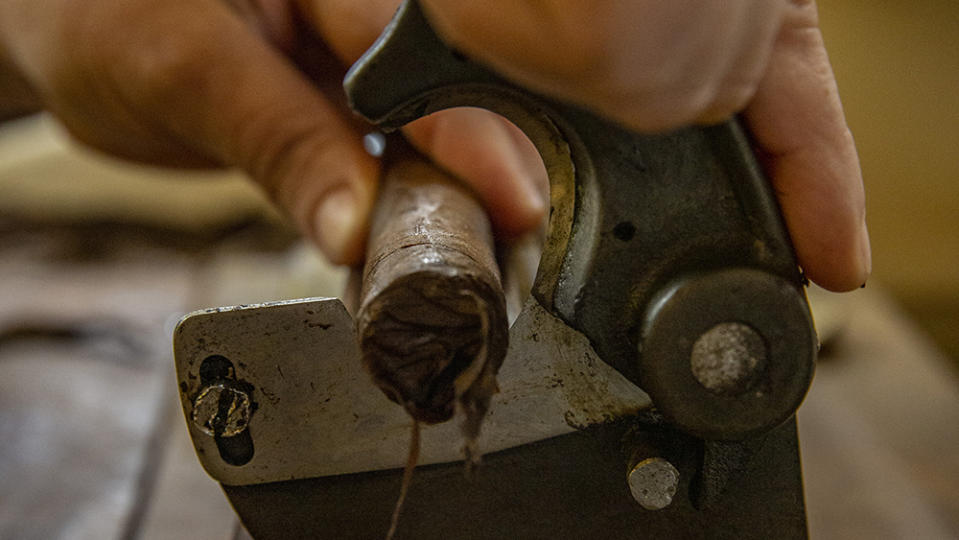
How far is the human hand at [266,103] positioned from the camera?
85 cm

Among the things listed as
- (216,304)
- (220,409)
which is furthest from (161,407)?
(220,409)

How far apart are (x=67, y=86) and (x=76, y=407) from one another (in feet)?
1.34

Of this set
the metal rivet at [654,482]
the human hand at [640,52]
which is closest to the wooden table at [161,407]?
the metal rivet at [654,482]

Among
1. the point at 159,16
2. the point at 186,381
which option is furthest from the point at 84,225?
the point at 186,381

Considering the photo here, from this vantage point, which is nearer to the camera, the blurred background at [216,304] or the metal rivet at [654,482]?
the metal rivet at [654,482]

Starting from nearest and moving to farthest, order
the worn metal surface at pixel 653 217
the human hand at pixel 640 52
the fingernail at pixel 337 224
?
1. the human hand at pixel 640 52
2. the worn metal surface at pixel 653 217
3. the fingernail at pixel 337 224

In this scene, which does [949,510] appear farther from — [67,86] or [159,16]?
[67,86]

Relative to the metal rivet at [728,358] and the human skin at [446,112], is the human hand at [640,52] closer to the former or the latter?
the human skin at [446,112]

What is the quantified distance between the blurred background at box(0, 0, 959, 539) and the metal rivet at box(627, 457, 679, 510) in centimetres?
40

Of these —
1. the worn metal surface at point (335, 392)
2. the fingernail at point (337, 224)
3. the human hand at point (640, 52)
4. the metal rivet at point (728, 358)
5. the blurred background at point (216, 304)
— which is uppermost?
the human hand at point (640, 52)

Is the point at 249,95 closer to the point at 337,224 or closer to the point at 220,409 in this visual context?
the point at 337,224

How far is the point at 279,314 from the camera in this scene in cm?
53

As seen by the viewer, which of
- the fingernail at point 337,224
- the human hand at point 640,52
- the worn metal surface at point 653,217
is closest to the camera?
the human hand at point 640,52

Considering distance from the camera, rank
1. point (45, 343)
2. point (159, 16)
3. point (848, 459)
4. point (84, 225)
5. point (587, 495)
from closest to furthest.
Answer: point (587, 495)
point (159, 16)
point (848, 459)
point (45, 343)
point (84, 225)
